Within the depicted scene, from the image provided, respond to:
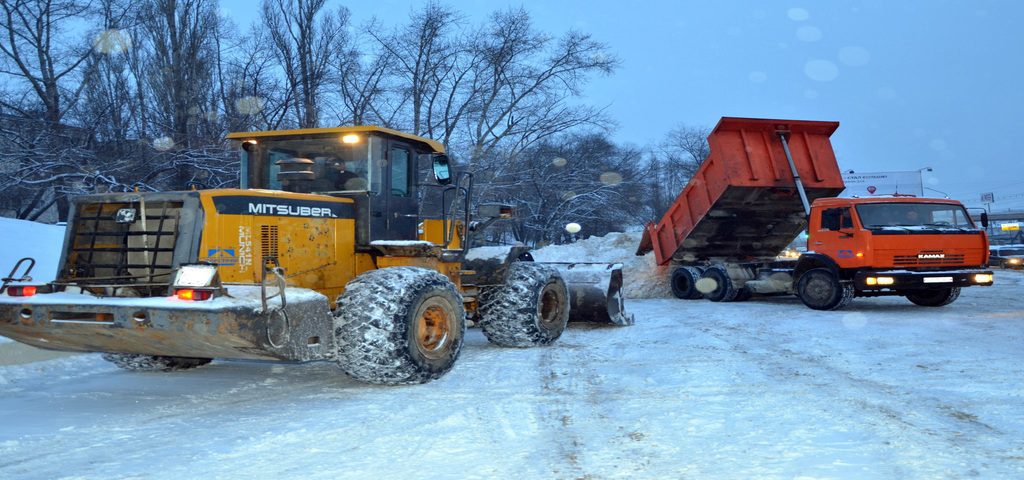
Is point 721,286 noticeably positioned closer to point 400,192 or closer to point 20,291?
point 400,192

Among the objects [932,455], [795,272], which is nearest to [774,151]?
[795,272]

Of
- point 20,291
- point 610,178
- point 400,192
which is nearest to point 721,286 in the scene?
point 400,192

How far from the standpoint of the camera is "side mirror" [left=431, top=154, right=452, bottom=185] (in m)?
7.59

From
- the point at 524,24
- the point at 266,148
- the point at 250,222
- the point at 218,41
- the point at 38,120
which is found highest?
the point at 524,24

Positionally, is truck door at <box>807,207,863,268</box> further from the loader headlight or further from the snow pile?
the loader headlight

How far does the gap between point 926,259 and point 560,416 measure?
383 inches

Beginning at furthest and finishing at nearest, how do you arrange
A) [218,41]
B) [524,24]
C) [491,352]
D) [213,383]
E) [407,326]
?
1. [524,24]
2. [218,41]
3. [491,352]
4. [213,383]
5. [407,326]

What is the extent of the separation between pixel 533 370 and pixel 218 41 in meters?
17.1

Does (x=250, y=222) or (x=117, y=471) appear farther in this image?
(x=250, y=222)

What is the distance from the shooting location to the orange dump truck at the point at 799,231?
12.5 meters

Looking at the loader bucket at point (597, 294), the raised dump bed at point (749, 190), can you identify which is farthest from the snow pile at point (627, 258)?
the loader bucket at point (597, 294)

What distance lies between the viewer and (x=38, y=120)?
14438 mm

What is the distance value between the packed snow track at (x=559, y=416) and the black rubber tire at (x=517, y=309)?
0.16m

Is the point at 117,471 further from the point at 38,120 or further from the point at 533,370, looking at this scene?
the point at 38,120
